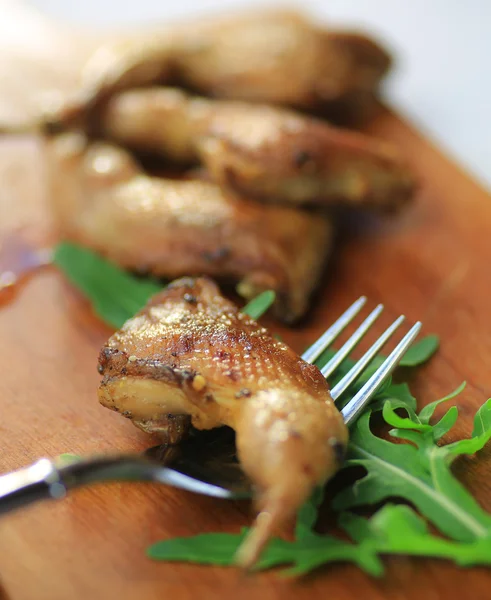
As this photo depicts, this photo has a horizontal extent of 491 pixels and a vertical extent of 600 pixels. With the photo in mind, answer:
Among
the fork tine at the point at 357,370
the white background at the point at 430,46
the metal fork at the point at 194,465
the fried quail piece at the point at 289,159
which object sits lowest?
the metal fork at the point at 194,465

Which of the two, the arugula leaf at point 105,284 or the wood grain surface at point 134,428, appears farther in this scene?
the arugula leaf at point 105,284

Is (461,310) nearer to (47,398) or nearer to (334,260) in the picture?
(334,260)

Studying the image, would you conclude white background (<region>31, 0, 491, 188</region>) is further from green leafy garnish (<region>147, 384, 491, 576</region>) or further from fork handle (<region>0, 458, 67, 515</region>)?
fork handle (<region>0, 458, 67, 515</region>)

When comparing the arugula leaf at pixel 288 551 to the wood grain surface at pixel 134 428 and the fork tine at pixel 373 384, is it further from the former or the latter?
the fork tine at pixel 373 384

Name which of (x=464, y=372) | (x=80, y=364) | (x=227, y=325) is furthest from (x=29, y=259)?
(x=464, y=372)

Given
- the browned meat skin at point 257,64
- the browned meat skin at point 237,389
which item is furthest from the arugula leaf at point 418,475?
the browned meat skin at point 257,64

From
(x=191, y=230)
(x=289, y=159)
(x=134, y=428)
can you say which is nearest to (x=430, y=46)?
(x=289, y=159)
